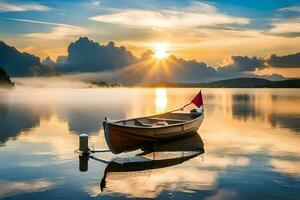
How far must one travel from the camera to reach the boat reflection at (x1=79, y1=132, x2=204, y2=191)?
24609 mm

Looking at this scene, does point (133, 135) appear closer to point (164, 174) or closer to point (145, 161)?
point (145, 161)

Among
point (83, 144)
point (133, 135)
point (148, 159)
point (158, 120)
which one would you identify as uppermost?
point (158, 120)

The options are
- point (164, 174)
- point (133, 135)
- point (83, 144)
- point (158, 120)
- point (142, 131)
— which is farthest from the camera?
point (158, 120)

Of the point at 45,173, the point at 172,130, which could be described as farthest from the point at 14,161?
the point at 172,130

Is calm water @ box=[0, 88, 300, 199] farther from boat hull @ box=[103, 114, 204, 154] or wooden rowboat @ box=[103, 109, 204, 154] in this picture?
wooden rowboat @ box=[103, 109, 204, 154]

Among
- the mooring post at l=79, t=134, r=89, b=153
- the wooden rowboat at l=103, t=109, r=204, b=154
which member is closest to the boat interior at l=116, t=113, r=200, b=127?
the wooden rowboat at l=103, t=109, r=204, b=154

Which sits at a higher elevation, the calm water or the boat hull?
the boat hull

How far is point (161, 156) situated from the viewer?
99.2 feet

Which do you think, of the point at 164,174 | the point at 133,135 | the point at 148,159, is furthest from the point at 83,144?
the point at 164,174

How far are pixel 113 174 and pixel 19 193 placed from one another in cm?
632

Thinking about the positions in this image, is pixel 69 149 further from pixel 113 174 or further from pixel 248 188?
pixel 248 188

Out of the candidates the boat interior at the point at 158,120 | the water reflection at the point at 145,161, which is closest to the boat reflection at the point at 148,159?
the water reflection at the point at 145,161

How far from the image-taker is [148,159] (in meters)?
28.9

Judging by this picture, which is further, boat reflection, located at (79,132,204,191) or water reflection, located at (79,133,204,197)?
boat reflection, located at (79,132,204,191)
